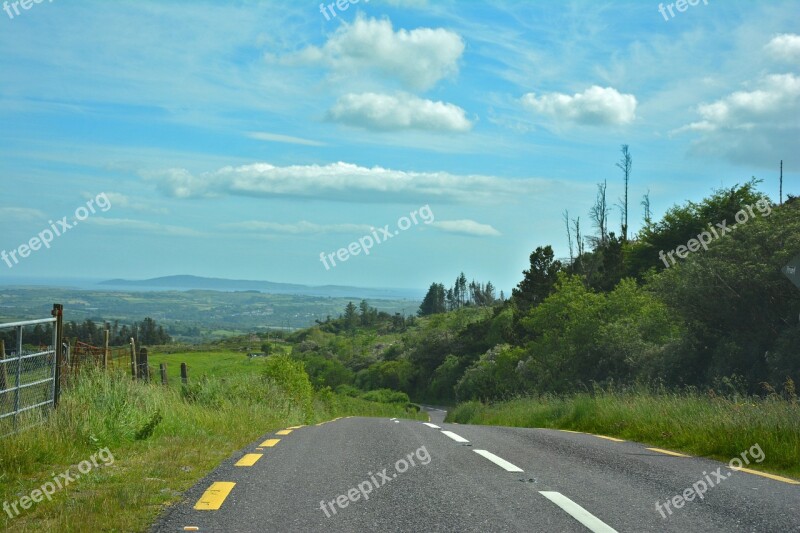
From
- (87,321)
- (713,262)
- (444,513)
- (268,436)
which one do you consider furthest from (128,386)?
(87,321)

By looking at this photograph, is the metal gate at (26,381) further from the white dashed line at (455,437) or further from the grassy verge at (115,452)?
the white dashed line at (455,437)

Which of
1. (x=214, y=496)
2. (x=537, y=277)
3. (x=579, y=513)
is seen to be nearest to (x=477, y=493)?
(x=579, y=513)

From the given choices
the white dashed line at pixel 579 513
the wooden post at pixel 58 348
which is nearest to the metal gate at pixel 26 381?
the wooden post at pixel 58 348

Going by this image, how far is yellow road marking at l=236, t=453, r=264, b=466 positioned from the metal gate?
257cm

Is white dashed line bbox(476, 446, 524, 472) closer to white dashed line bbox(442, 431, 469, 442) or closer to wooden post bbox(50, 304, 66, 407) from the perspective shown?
white dashed line bbox(442, 431, 469, 442)

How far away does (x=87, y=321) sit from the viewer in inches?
2359

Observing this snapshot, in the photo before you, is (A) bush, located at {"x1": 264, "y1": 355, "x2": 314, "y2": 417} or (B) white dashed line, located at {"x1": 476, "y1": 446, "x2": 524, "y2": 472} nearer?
(B) white dashed line, located at {"x1": 476, "y1": 446, "x2": 524, "y2": 472}

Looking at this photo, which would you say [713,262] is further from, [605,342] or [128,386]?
[128,386]

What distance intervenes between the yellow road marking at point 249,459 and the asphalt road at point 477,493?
0.01 metres

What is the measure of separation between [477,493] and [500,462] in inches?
81.2

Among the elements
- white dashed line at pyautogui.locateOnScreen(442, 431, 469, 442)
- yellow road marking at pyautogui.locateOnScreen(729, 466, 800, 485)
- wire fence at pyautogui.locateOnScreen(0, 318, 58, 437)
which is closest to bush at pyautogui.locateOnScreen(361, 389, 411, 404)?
white dashed line at pyautogui.locateOnScreen(442, 431, 469, 442)

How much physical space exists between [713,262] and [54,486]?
23947mm

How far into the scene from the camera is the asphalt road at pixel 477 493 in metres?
5.24

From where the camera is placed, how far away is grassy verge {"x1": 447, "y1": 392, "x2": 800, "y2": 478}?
30.0 ft
